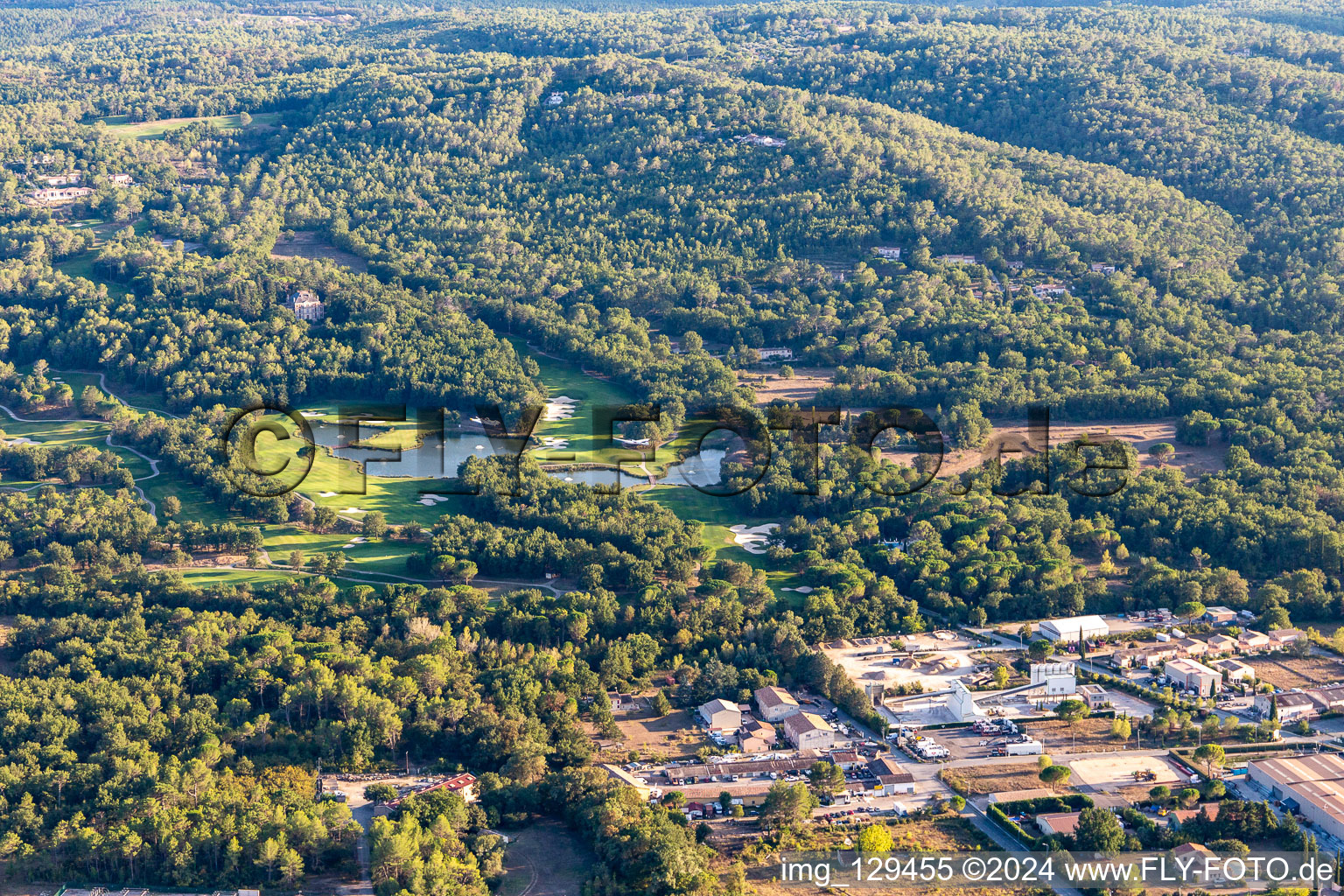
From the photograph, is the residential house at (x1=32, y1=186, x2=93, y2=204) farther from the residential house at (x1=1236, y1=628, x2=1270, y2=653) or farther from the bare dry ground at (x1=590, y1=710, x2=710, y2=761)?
the residential house at (x1=1236, y1=628, x2=1270, y2=653)

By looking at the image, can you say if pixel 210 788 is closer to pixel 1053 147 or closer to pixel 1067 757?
pixel 1067 757

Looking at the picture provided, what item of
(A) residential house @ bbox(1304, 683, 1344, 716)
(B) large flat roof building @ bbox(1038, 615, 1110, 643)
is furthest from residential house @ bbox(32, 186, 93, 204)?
(A) residential house @ bbox(1304, 683, 1344, 716)

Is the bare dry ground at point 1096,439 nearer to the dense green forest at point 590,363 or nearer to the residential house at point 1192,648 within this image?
the dense green forest at point 590,363

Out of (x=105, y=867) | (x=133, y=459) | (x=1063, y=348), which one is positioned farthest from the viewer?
(x=1063, y=348)

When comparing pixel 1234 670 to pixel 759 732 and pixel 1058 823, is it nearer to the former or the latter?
pixel 1058 823

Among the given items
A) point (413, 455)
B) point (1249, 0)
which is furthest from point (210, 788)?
point (1249, 0)

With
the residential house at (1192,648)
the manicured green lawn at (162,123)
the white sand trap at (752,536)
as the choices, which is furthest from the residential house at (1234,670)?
the manicured green lawn at (162,123)
